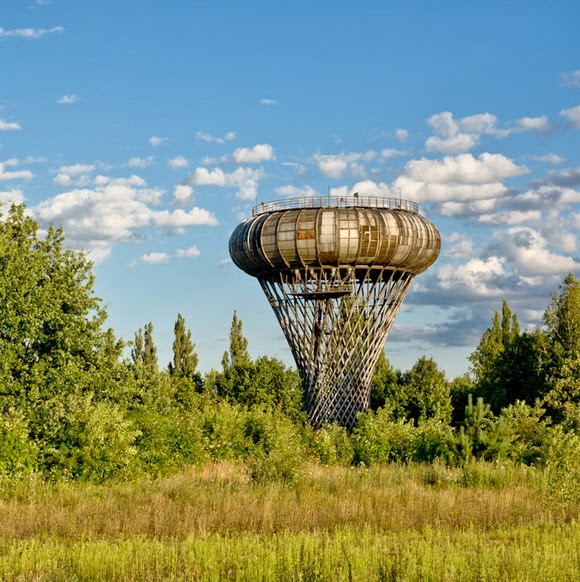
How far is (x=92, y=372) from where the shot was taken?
29922 millimetres

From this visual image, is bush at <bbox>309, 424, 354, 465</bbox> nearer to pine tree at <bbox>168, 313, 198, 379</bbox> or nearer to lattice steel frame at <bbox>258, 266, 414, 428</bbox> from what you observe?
lattice steel frame at <bbox>258, 266, 414, 428</bbox>

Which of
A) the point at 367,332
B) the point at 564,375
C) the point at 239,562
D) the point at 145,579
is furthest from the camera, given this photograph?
the point at 367,332

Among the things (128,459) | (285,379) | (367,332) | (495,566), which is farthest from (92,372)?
(285,379)

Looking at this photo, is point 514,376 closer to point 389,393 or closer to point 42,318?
point 389,393

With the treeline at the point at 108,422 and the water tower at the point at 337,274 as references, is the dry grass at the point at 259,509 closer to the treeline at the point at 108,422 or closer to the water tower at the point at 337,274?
the treeline at the point at 108,422

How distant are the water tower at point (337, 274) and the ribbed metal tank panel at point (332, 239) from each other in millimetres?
64

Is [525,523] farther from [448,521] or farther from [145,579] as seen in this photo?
[145,579]

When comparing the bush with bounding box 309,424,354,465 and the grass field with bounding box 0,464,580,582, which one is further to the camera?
the bush with bounding box 309,424,354,465

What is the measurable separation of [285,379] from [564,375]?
2181 cm

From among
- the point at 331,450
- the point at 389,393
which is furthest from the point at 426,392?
the point at 331,450

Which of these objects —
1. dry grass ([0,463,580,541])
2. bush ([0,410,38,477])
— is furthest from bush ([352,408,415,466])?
bush ([0,410,38,477])

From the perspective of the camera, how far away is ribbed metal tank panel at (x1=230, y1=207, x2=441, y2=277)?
53094 millimetres

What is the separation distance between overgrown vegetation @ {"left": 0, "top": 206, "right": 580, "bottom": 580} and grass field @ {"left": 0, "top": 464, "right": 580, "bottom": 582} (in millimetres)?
50

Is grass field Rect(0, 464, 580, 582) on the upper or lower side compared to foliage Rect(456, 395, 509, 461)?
lower
